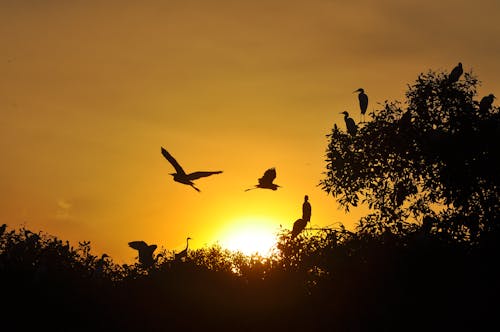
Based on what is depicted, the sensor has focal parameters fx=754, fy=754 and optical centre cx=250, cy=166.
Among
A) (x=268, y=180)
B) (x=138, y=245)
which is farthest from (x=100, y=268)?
(x=268, y=180)

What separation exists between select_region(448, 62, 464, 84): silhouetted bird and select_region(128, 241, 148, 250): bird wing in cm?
1968

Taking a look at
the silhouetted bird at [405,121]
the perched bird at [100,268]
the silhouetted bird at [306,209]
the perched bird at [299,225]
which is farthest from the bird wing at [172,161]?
the perched bird at [100,268]

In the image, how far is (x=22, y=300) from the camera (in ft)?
154

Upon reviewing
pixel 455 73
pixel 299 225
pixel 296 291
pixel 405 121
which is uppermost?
pixel 455 73

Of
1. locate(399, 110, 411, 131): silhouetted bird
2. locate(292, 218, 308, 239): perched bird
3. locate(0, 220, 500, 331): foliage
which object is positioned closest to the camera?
locate(0, 220, 500, 331): foliage

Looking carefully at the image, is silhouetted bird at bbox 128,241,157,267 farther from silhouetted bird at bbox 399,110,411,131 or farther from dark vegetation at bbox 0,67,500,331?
silhouetted bird at bbox 399,110,411,131

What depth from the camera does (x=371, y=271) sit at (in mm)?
36938

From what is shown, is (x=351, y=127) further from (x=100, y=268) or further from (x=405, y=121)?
(x=100, y=268)

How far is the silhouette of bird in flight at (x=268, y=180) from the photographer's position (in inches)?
1005

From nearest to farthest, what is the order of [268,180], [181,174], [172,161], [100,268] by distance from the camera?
[172,161] → [181,174] → [268,180] → [100,268]

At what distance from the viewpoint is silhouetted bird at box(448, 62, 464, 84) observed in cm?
4219

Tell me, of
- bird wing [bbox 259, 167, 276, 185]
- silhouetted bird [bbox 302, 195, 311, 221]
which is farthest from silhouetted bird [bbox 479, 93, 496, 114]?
bird wing [bbox 259, 167, 276, 185]

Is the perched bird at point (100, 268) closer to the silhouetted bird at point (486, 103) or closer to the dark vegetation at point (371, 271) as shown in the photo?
the dark vegetation at point (371, 271)

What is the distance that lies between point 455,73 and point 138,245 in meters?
20.5
